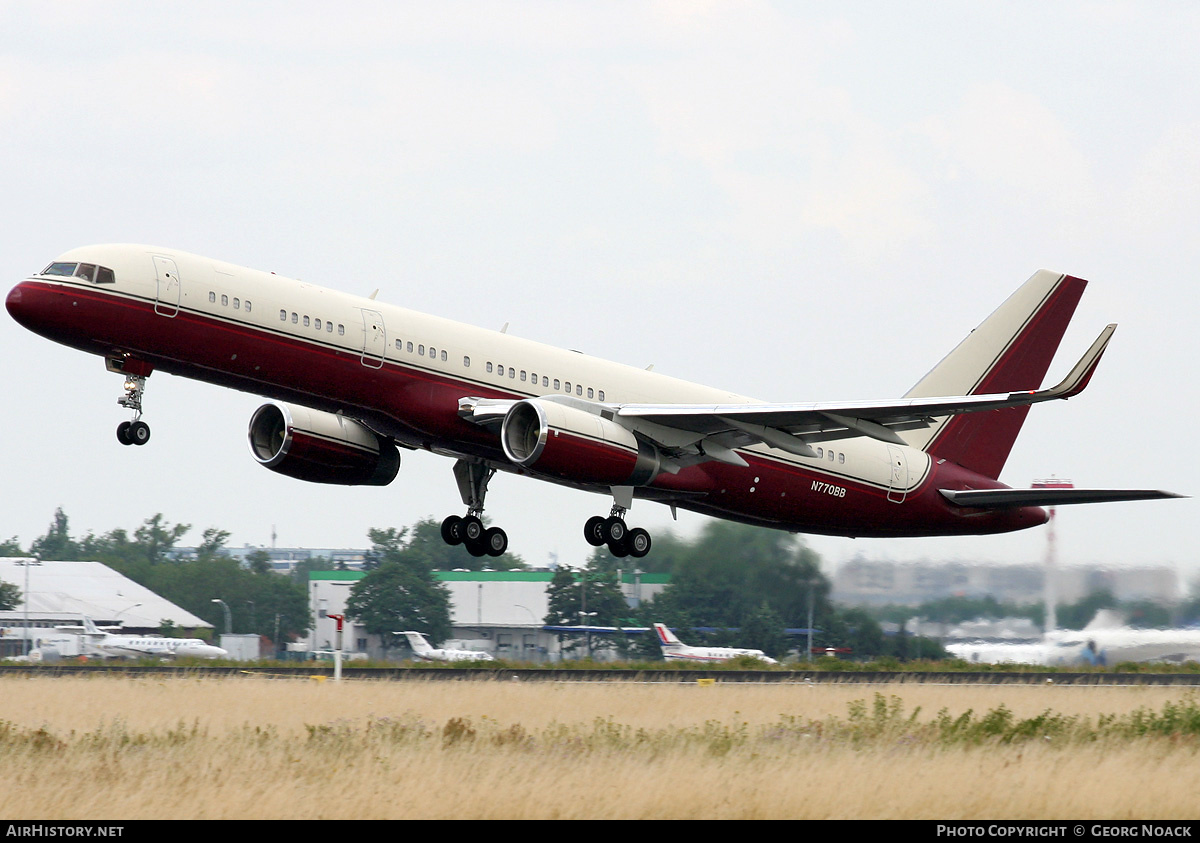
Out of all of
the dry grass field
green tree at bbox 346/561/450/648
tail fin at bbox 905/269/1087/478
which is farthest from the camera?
green tree at bbox 346/561/450/648

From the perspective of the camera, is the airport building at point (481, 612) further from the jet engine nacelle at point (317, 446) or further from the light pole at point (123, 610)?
the jet engine nacelle at point (317, 446)

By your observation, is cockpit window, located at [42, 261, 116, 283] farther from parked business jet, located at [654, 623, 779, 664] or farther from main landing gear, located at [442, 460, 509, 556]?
parked business jet, located at [654, 623, 779, 664]

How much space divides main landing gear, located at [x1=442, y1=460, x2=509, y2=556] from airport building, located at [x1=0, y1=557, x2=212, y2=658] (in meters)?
53.9

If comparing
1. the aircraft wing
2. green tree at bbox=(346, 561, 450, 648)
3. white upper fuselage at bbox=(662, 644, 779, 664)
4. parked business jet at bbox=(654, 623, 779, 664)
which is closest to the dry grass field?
the aircraft wing

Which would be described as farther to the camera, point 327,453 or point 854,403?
point 327,453

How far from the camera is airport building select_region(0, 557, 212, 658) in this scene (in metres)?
87.1

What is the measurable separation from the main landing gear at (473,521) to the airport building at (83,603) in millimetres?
53928

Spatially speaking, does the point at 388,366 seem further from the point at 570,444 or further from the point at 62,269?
the point at 62,269

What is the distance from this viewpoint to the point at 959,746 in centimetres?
2470

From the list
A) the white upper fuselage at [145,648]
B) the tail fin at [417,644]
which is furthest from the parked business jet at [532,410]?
the white upper fuselage at [145,648]
